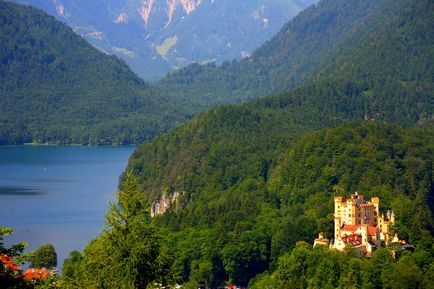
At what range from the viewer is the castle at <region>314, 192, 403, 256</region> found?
74.0 meters

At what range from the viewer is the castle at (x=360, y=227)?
243 feet

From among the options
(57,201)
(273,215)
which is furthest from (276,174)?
(57,201)

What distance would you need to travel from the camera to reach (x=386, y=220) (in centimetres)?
7875

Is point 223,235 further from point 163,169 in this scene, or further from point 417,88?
point 417,88

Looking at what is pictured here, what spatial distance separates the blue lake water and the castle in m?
15.5

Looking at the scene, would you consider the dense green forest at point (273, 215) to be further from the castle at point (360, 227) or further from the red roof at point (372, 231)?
the red roof at point (372, 231)

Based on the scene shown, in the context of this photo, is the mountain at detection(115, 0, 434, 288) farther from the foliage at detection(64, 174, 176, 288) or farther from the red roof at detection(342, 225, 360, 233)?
the foliage at detection(64, 174, 176, 288)

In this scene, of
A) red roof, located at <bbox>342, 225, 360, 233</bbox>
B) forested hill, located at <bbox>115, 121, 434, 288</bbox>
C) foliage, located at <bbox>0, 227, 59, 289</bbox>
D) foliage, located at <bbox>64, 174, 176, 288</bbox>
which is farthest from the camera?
forested hill, located at <bbox>115, 121, 434, 288</bbox>

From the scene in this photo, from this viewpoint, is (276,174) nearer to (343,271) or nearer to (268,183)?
(268,183)

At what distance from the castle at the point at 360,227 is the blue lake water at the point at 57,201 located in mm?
15529

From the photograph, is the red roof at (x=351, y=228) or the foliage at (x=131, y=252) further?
the red roof at (x=351, y=228)

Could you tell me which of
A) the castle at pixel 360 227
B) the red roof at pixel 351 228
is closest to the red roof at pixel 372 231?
the castle at pixel 360 227

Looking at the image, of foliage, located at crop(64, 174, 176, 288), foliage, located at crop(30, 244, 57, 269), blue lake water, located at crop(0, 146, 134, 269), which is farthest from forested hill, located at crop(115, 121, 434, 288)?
foliage, located at crop(64, 174, 176, 288)

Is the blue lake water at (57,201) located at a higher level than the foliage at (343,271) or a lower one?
higher
